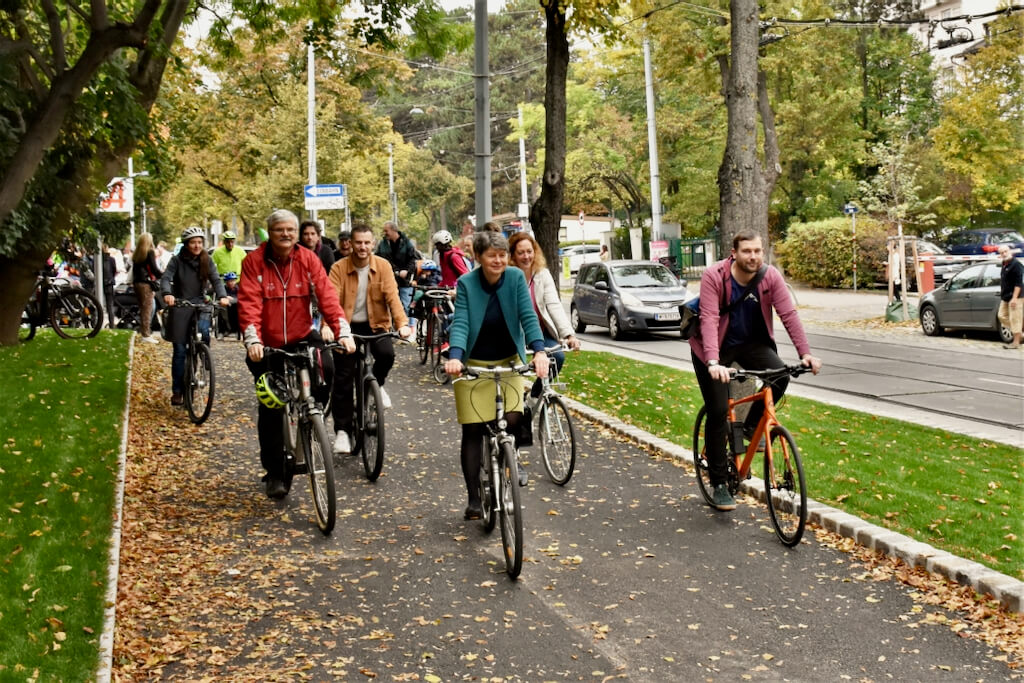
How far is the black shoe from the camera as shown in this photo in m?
8.68

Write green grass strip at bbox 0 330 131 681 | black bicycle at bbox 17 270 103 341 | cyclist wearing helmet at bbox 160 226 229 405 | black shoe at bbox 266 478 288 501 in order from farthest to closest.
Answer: black bicycle at bbox 17 270 103 341
cyclist wearing helmet at bbox 160 226 229 405
black shoe at bbox 266 478 288 501
green grass strip at bbox 0 330 131 681

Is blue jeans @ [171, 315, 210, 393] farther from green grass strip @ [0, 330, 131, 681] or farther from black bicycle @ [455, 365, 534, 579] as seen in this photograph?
black bicycle @ [455, 365, 534, 579]

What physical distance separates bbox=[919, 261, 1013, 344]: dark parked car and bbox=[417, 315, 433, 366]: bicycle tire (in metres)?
11.2

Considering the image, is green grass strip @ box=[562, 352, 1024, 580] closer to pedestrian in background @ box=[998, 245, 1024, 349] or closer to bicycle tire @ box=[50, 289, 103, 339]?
pedestrian in background @ box=[998, 245, 1024, 349]

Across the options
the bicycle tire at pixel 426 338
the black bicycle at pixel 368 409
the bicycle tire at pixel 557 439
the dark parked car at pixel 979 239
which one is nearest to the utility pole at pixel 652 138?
the dark parked car at pixel 979 239

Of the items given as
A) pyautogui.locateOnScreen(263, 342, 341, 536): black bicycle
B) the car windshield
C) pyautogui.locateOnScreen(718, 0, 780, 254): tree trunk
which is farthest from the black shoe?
the car windshield

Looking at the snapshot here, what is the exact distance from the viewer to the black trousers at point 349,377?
9906mm

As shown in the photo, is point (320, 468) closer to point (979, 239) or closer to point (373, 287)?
point (373, 287)

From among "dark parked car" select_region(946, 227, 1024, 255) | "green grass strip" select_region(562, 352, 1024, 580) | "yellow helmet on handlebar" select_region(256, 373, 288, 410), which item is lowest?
"green grass strip" select_region(562, 352, 1024, 580)

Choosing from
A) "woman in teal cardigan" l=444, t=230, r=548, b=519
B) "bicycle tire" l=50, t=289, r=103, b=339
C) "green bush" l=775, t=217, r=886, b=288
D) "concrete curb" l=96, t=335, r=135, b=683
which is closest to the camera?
"concrete curb" l=96, t=335, r=135, b=683

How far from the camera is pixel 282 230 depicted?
8.12 metres

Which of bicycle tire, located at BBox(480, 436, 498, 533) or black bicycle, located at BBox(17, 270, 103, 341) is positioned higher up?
black bicycle, located at BBox(17, 270, 103, 341)

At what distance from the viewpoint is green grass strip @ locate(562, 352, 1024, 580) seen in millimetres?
7457

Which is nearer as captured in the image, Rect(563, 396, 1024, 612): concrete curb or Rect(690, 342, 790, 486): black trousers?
Rect(563, 396, 1024, 612): concrete curb
